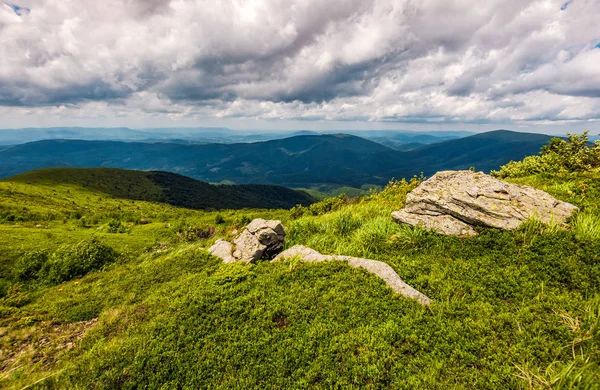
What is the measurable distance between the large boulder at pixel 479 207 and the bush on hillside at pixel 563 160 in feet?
27.7

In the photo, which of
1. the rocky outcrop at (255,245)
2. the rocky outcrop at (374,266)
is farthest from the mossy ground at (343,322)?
the rocky outcrop at (255,245)

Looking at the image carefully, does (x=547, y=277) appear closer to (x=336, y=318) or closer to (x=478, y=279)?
(x=478, y=279)

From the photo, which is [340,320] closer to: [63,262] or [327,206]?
[63,262]

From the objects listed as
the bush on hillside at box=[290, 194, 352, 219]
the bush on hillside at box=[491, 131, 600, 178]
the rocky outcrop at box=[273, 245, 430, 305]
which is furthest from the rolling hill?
the bush on hillside at box=[491, 131, 600, 178]

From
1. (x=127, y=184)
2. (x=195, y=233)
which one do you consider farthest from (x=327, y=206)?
(x=127, y=184)

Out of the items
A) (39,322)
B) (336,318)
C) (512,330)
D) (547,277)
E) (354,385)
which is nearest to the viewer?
(354,385)

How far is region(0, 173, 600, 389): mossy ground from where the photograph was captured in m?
6.11

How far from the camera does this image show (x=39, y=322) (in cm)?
1005

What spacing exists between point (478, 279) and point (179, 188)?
8154 inches

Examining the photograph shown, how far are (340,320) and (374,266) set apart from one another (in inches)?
124

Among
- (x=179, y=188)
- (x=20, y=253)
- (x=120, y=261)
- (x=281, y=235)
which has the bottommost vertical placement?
(x=179, y=188)

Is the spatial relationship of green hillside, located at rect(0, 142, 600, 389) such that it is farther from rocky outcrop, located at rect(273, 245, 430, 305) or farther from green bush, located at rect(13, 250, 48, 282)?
rocky outcrop, located at rect(273, 245, 430, 305)

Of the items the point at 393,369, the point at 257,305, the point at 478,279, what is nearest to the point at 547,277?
the point at 478,279

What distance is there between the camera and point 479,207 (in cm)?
1252
